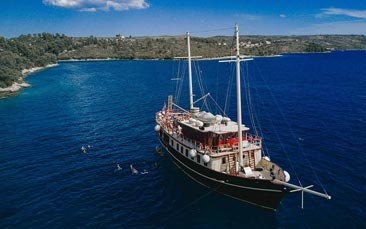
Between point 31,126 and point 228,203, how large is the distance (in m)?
55.3

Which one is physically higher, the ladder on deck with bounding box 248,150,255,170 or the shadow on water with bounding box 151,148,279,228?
the ladder on deck with bounding box 248,150,255,170

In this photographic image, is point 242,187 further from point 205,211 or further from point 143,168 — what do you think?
point 143,168

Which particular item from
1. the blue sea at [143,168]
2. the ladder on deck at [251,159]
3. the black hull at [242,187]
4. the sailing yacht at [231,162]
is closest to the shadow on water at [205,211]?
the blue sea at [143,168]

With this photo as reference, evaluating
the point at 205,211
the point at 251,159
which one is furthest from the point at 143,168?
the point at 251,159

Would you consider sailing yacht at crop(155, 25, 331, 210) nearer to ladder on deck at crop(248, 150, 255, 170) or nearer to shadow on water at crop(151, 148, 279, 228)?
ladder on deck at crop(248, 150, 255, 170)

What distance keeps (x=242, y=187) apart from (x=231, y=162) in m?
4.10

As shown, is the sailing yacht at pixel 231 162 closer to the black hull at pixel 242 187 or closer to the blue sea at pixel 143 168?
the black hull at pixel 242 187

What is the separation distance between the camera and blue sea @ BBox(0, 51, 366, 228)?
117 feet

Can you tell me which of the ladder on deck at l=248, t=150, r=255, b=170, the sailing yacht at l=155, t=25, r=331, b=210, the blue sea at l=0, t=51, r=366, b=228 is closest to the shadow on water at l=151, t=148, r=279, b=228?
the blue sea at l=0, t=51, r=366, b=228

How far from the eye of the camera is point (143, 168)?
50.1 m

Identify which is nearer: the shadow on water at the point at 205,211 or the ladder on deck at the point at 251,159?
the shadow on water at the point at 205,211

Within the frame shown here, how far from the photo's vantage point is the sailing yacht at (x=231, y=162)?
35625mm

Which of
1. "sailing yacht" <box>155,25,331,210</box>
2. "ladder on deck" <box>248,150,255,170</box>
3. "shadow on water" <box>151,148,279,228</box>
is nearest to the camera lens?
"shadow on water" <box>151,148,279,228</box>

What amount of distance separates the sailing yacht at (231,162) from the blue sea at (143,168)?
169 centimetres
